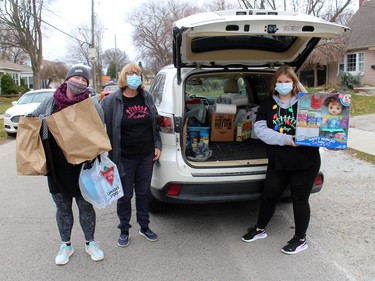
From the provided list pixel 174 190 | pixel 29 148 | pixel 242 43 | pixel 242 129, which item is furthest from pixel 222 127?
pixel 29 148

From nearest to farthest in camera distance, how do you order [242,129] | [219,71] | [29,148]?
[29,148] → [219,71] → [242,129]

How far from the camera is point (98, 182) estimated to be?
3.16 meters

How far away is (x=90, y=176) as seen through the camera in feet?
10.3

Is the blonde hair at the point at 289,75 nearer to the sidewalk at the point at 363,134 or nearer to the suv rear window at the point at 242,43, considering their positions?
the suv rear window at the point at 242,43

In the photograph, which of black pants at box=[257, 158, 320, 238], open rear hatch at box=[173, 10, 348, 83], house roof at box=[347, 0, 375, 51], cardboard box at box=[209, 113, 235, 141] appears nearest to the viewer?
open rear hatch at box=[173, 10, 348, 83]

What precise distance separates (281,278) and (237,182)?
96 centimetres

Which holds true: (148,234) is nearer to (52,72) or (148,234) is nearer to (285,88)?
(285,88)

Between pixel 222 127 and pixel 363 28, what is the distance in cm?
2703

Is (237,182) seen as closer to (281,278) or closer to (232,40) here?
(281,278)

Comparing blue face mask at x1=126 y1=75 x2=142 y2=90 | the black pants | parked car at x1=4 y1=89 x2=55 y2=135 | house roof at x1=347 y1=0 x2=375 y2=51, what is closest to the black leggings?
blue face mask at x1=126 y1=75 x2=142 y2=90

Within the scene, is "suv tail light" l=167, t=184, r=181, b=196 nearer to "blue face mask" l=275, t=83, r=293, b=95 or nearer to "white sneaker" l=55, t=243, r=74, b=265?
"white sneaker" l=55, t=243, r=74, b=265

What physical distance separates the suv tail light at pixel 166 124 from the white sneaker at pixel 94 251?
1.27 m

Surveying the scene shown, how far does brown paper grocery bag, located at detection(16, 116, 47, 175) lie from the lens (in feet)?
9.62

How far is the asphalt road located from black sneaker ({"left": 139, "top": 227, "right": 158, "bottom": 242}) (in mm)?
56
